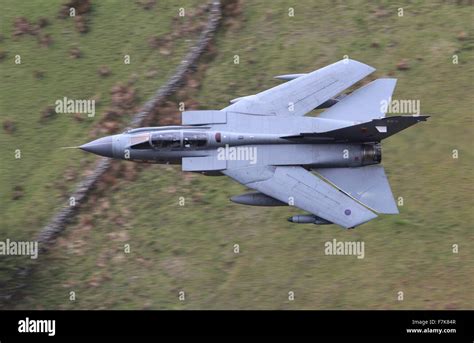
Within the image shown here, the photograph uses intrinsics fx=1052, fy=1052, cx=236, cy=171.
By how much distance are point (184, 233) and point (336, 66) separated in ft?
26.9

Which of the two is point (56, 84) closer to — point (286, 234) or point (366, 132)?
point (286, 234)

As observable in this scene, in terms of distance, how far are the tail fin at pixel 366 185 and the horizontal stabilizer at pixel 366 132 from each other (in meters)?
1.05

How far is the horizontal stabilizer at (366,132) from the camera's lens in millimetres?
33938

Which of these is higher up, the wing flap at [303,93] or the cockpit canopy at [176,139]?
the wing flap at [303,93]

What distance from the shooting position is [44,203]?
132ft

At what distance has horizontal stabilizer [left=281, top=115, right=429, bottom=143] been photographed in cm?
3394

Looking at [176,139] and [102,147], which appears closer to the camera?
[176,139]

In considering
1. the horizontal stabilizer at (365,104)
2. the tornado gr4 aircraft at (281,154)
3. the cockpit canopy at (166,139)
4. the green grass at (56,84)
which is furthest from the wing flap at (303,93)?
the green grass at (56,84)

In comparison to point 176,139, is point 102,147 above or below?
below

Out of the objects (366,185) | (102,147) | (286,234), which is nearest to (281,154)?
(366,185)

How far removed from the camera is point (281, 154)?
1380 inches

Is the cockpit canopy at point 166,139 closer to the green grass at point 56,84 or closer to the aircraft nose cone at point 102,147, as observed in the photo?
the aircraft nose cone at point 102,147

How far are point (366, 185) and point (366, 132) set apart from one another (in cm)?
191

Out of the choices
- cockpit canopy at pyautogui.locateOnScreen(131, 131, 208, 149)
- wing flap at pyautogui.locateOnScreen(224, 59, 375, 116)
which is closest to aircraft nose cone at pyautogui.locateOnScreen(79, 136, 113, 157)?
cockpit canopy at pyautogui.locateOnScreen(131, 131, 208, 149)
